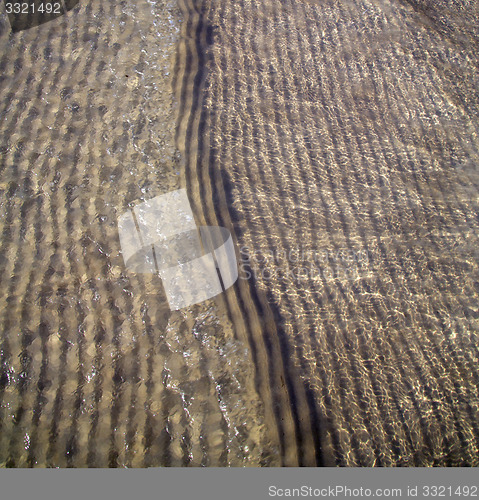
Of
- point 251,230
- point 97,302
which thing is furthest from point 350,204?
point 97,302

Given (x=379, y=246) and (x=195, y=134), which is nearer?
(x=379, y=246)

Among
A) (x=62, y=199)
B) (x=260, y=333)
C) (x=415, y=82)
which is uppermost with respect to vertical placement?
(x=415, y=82)

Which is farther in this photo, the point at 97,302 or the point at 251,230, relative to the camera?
the point at 251,230

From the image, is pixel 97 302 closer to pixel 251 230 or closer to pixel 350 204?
pixel 251 230

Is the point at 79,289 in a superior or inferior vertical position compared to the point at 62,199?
inferior

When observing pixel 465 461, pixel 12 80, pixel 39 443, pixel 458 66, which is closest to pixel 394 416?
pixel 465 461

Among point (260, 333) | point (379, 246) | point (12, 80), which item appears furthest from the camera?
point (12, 80)

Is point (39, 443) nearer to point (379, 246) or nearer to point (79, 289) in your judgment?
point (79, 289)

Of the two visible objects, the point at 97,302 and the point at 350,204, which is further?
the point at 350,204
